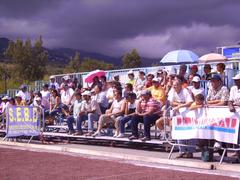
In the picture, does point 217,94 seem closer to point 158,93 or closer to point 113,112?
point 158,93

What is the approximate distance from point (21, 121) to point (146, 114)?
5.62 m

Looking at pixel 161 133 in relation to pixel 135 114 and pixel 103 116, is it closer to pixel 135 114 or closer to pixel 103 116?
pixel 135 114

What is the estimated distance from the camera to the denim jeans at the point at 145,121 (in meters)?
13.8

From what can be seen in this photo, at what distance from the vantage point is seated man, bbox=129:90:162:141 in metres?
13.9

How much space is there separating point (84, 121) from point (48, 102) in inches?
126

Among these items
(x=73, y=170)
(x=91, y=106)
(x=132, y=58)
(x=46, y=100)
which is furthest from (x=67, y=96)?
(x=132, y=58)

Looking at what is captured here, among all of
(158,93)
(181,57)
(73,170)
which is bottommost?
(73,170)

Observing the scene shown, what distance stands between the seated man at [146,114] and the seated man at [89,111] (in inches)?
84.6

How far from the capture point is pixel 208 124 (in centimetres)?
1152

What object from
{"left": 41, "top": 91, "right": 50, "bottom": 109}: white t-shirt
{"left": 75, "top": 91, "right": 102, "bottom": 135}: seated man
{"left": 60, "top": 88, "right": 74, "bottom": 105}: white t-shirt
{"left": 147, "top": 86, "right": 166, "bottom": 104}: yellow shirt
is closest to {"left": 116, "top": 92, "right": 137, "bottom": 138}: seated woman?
{"left": 147, "top": 86, "right": 166, "bottom": 104}: yellow shirt

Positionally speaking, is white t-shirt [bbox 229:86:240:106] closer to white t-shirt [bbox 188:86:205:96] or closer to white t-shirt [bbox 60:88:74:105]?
white t-shirt [bbox 188:86:205:96]

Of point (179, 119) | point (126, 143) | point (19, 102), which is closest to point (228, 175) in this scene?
point (179, 119)

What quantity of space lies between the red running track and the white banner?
1410 millimetres

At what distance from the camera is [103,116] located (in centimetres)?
1570
